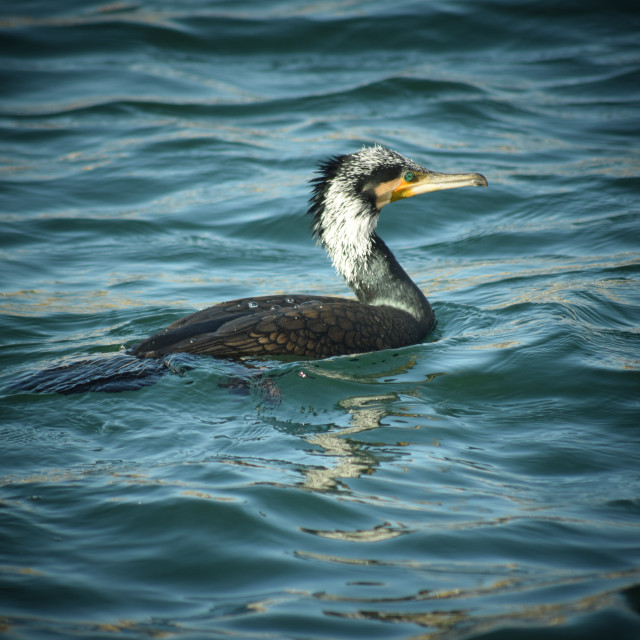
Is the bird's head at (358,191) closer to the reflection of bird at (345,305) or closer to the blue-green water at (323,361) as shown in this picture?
the reflection of bird at (345,305)

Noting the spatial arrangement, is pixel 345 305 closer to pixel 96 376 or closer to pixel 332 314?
pixel 332 314

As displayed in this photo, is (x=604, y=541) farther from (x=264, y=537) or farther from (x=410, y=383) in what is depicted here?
(x=410, y=383)

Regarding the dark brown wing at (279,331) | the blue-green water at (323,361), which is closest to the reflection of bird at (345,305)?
the dark brown wing at (279,331)

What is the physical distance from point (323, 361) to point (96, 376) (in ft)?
4.94

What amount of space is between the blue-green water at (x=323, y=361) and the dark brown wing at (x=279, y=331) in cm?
14

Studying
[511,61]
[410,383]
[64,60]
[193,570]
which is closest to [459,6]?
[511,61]

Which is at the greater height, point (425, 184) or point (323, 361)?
point (425, 184)

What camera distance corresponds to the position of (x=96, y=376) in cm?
516

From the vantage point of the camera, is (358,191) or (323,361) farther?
(358,191)

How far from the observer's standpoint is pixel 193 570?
11.3ft

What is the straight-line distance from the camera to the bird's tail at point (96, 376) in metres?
5.09

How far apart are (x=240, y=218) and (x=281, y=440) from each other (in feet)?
19.0

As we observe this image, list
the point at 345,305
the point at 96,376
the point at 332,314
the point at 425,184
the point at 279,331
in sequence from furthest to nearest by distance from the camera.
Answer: the point at 425,184, the point at 345,305, the point at 332,314, the point at 279,331, the point at 96,376

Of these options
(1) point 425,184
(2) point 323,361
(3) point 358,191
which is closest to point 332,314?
(2) point 323,361
